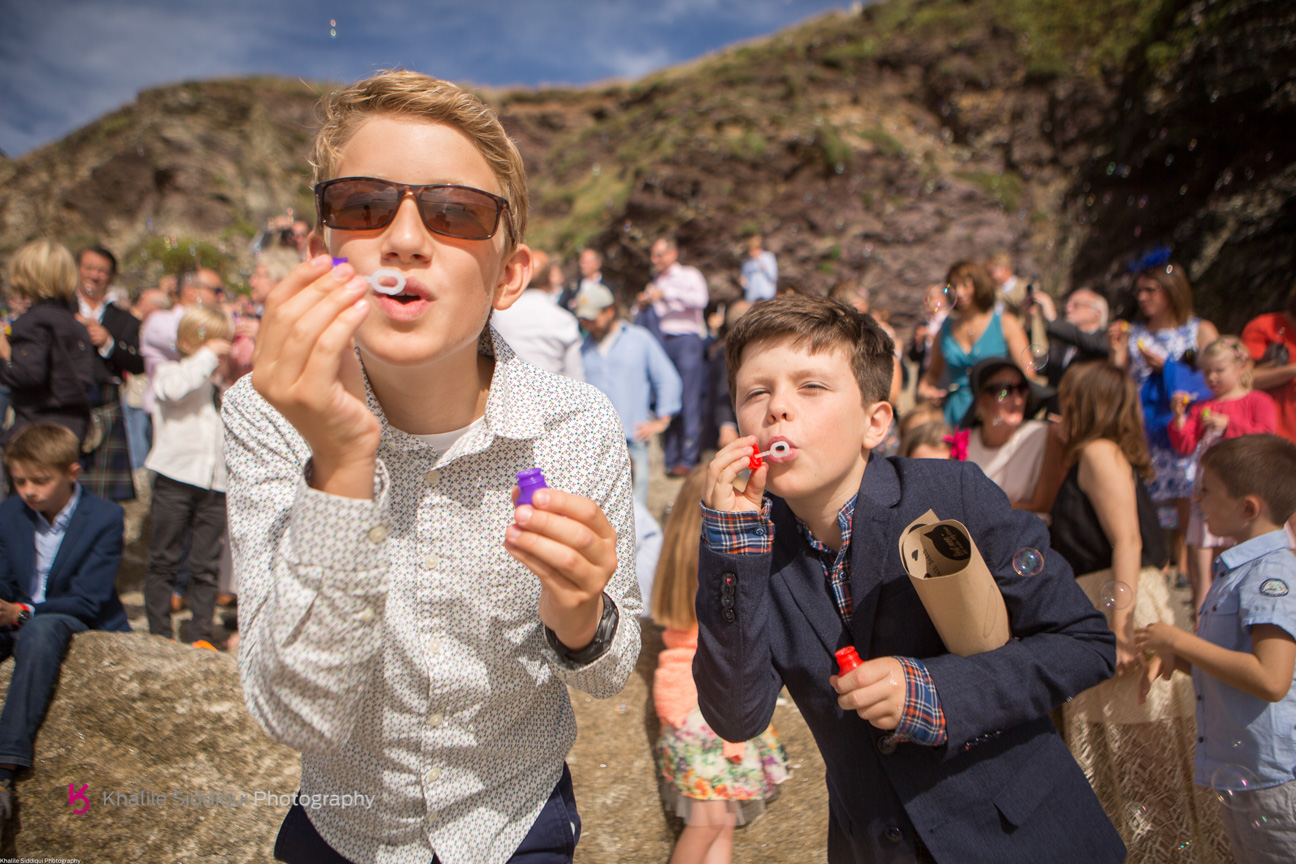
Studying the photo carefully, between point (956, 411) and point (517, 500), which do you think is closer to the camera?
point (517, 500)

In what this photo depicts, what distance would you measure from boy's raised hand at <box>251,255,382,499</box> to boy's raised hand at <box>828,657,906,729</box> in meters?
0.92

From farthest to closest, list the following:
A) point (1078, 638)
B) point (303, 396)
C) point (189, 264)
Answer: point (189, 264) → point (1078, 638) → point (303, 396)

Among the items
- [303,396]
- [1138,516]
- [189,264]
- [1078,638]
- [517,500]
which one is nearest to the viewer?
[303,396]

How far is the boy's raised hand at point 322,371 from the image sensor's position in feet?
3.11

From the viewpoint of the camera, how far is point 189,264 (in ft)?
56.2

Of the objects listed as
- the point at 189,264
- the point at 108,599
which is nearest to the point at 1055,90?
the point at 108,599

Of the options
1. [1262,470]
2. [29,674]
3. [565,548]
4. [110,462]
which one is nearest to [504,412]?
[565,548]

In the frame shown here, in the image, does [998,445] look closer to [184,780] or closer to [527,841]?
[527,841]

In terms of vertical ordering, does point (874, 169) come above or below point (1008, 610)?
above

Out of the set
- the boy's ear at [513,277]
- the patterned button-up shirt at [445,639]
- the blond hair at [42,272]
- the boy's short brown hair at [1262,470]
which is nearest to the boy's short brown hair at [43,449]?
the blond hair at [42,272]

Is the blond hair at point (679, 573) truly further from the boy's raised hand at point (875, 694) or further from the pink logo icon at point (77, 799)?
the pink logo icon at point (77, 799)

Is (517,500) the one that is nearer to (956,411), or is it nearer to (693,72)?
(956,411)

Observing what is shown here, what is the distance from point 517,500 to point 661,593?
1.94m

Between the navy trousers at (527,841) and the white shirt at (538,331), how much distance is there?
139 inches
